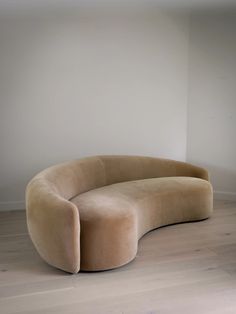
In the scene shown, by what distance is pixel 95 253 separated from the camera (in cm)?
273

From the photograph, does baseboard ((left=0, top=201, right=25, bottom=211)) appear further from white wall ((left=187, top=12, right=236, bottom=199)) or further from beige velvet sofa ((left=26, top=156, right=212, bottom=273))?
white wall ((left=187, top=12, right=236, bottom=199))

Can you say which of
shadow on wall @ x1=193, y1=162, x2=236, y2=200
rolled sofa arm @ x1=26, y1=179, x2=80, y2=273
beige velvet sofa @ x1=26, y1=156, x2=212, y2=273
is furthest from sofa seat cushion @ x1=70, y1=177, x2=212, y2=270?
shadow on wall @ x1=193, y1=162, x2=236, y2=200

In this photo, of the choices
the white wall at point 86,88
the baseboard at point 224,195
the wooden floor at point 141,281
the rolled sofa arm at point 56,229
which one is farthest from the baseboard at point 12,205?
the baseboard at point 224,195

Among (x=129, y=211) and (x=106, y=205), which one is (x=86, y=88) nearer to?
(x=106, y=205)

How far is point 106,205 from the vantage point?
3018 millimetres

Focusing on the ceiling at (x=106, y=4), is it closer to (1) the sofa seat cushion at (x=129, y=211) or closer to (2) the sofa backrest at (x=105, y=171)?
(2) the sofa backrest at (x=105, y=171)

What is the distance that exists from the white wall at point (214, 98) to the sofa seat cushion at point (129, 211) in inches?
32.8

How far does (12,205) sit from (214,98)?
294 centimetres

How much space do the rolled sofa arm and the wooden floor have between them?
0.42ft

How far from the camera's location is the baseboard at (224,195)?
473cm

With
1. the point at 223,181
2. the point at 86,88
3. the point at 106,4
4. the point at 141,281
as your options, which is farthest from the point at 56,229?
the point at 223,181

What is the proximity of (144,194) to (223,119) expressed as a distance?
1.80 metres

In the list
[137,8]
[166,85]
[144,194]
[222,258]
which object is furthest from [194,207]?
[137,8]

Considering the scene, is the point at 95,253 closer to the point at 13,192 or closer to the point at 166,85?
the point at 13,192
